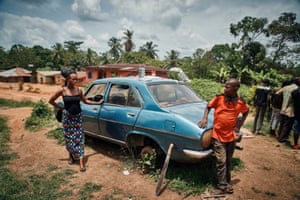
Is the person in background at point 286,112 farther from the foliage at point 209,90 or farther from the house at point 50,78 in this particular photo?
the house at point 50,78

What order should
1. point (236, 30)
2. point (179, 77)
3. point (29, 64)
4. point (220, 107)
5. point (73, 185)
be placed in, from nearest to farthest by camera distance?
point (220, 107) < point (73, 185) < point (236, 30) < point (179, 77) < point (29, 64)

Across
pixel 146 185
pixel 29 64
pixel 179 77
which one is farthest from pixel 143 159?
pixel 29 64

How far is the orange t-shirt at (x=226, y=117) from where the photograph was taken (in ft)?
9.61

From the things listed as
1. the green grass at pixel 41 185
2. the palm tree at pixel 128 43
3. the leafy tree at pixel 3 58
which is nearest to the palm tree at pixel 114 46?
the palm tree at pixel 128 43

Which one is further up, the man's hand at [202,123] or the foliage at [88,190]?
the man's hand at [202,123]

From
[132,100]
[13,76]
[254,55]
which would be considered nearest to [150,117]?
[132,100]

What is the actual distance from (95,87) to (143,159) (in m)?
2.16

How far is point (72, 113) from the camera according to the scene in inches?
149

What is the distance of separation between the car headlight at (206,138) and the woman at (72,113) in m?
2.31

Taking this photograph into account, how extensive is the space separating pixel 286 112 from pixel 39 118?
8.36m

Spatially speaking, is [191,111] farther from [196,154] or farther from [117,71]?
[117,71]

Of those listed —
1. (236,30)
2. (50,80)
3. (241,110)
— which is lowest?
(50,80)

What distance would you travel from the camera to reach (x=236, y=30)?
26969mm

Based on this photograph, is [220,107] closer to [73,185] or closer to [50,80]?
[73,185]
